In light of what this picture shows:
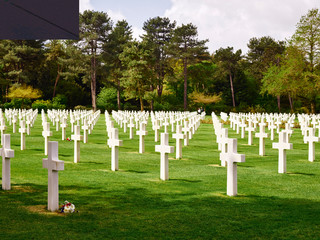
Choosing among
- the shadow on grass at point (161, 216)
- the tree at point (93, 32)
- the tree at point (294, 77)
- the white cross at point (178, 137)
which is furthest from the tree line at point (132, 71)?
the shadow on grass at point (161, 216)

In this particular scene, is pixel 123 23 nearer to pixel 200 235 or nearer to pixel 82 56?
pixel 82 56

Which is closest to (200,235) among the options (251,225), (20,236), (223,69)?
(251,225)

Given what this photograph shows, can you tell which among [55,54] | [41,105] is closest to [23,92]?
[41,105]

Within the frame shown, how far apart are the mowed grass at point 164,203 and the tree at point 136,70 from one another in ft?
164

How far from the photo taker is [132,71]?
61219 millimetres

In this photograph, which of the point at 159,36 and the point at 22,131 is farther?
the point at 159,36

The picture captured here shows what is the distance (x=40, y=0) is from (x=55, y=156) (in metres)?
2.16

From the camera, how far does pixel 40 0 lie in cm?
500

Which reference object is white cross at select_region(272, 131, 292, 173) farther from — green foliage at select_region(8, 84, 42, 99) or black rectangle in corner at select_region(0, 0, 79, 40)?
green foliage at select_region(8, 84, 42, 99)

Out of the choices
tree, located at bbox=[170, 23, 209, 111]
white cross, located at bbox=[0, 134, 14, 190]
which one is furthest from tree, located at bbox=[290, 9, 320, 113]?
white cross, located at bbox=[0, 134, 14, 190]

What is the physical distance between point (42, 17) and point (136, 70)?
56.6 meters

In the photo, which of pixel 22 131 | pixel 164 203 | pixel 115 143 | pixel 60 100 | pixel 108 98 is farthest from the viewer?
pixel 108 98

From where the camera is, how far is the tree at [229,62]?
224ft

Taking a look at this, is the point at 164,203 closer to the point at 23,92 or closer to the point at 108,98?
the point at 23,92
